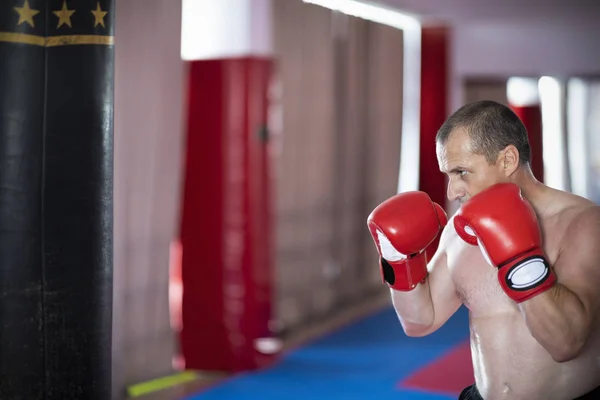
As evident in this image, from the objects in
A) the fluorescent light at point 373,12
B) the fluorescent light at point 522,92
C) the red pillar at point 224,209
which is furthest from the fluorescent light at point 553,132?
the red pillar at point 224,209

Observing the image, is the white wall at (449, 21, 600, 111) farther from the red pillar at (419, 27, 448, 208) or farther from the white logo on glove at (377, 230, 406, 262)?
the white logo on glove at (377, 230, 406, 262)

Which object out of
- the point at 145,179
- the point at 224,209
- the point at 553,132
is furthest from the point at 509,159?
the point at 553,132

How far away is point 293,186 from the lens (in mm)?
5098

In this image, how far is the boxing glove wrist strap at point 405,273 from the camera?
187cm

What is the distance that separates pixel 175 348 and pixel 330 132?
6.76 feet

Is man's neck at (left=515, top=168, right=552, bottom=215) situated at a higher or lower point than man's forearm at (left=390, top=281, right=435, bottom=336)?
higher

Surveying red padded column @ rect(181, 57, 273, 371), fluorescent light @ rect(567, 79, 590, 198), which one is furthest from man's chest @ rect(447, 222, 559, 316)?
fluorescent light @ rect(567, 79, 590, 198)

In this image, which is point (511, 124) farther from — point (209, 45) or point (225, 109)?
point (209, 45)

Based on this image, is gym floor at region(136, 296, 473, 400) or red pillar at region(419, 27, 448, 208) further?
red pillar at region(419, 27, 448, 208)

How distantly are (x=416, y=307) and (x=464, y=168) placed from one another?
39 cm

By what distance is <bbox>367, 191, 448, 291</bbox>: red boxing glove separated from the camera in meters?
1.83

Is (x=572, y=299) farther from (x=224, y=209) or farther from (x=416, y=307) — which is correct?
(x=224, y=209)

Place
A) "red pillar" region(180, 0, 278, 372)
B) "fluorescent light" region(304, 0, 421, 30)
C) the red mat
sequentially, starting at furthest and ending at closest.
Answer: "fluorescent light" region(304, 0, 421, 30)
"red pillar" region(180, 0, 278, 372)
the red mat

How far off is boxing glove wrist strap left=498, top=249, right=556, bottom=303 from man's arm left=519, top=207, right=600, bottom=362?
14mm
